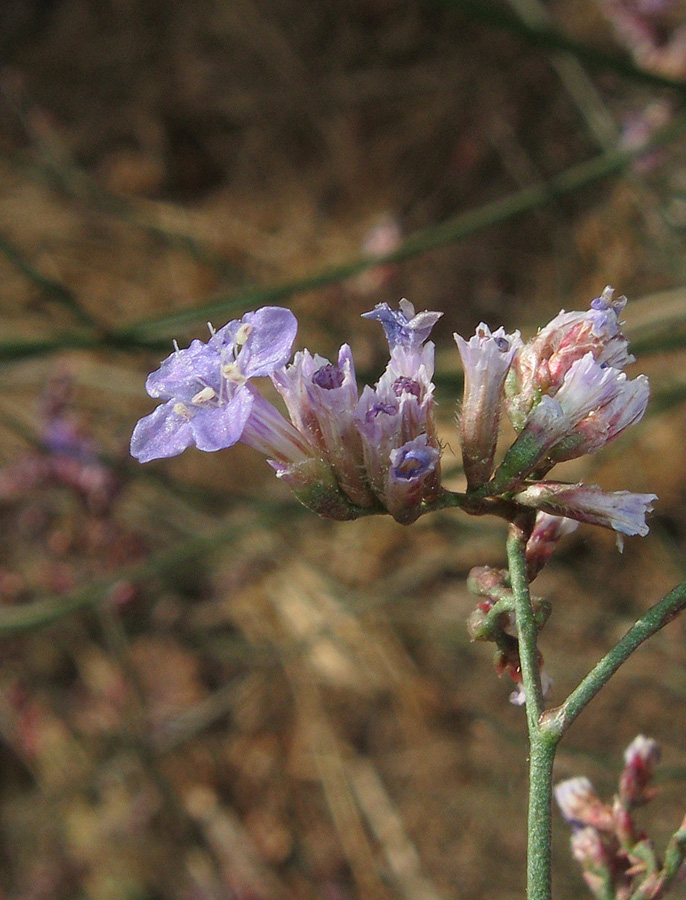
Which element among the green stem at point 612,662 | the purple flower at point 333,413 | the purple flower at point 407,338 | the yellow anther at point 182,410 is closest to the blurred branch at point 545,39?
the purple flower at point 407,338

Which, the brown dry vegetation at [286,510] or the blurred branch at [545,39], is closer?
the blurred branch at [545,39]

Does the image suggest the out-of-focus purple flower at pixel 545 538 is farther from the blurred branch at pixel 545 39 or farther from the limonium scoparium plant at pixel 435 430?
the blurred branch at pixel 545 39

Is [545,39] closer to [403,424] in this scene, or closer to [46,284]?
[403,424]

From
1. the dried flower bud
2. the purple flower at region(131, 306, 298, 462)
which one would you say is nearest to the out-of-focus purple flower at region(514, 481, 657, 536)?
the purple flower at region(131, 306, 298, 462)

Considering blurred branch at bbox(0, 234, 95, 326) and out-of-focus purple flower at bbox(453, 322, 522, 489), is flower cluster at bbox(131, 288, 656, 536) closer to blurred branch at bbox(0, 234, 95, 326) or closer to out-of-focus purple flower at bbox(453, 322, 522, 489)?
out-of-focus purple flower at bbox(453, 322, 522, 489)

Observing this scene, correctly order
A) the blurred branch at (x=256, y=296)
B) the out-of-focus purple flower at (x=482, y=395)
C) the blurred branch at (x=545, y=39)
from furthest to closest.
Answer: the blurred branch at (x=256, y=296) < the blurred branch at (x=545, y=39) < the out-of-focus purple flower at (x=482, y=395)

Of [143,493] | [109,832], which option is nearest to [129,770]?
[109,832]

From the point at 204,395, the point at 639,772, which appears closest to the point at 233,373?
the point at 204,395

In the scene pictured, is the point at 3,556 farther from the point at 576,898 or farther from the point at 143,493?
the point at 576,898
